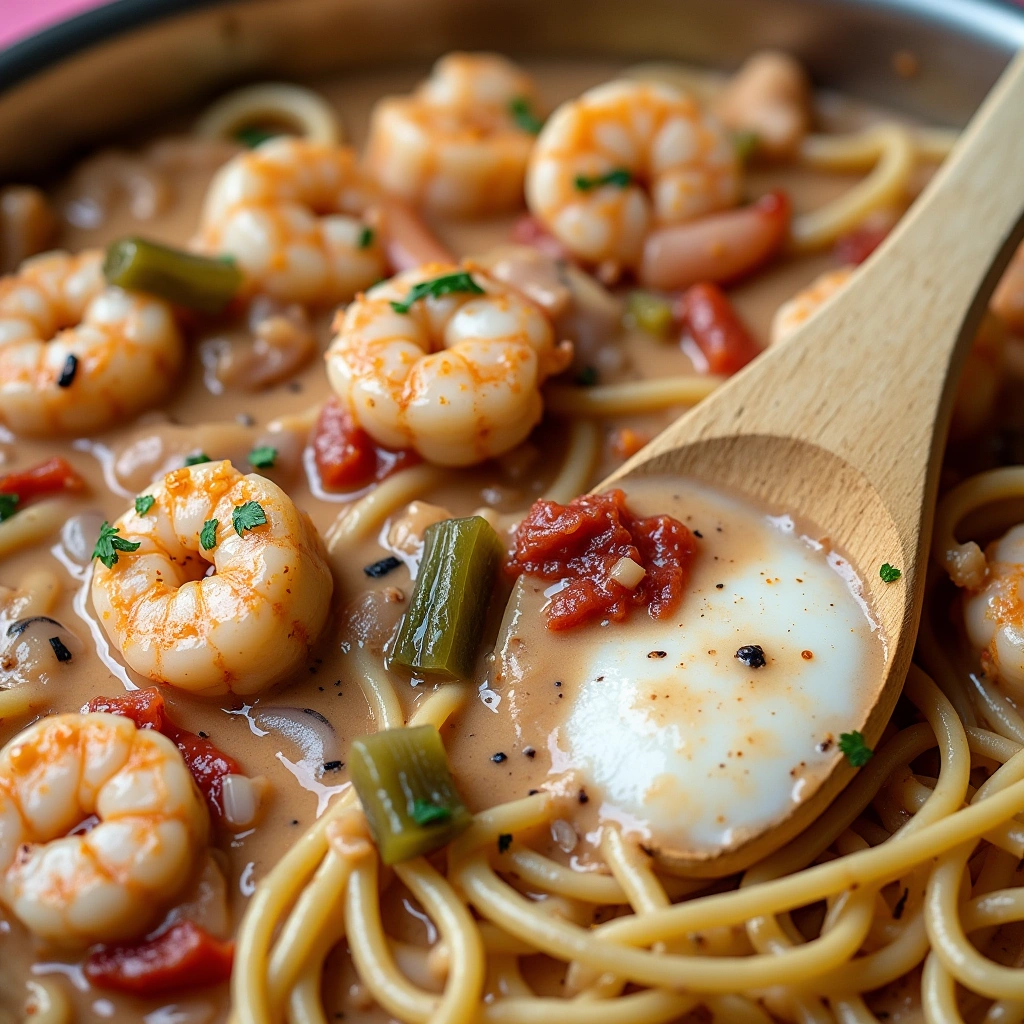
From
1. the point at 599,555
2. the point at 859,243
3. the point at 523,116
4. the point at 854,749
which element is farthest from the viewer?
the point at 523,116

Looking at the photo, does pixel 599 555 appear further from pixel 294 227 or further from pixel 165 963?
pixel 294 227

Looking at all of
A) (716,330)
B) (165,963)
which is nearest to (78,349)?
(165,963)

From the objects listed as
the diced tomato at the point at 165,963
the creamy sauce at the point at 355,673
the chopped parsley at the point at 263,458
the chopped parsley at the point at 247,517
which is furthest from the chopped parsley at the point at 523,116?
the diced tomato at the point at 165,963

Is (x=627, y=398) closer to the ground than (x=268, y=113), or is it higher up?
closer to the ground

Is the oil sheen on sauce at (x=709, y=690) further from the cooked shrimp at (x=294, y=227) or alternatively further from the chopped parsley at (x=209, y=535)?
the cooked shrimp at (x=294, y=227)

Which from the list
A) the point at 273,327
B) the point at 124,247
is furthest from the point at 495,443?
the point at 124,247

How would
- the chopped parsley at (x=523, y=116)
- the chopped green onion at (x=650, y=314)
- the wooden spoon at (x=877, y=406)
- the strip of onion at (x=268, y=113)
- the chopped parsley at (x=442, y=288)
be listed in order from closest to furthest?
1. the wooden spoon at (x=877, y=406)
2. the chopped parsley at (x=442, y=288)
3. the chopped green onion at (x=650, y=314)
4. the chopped parsley at (x=523, y=116)
5. the strip of onion at (x=268, y=113)

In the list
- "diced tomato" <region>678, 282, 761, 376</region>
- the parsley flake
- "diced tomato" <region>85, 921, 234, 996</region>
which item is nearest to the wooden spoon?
"diced tomato" <region>678, 282, 761, 376</region>
